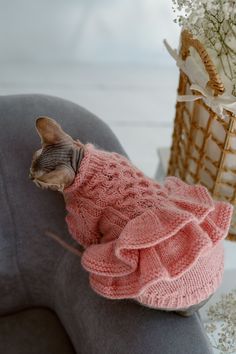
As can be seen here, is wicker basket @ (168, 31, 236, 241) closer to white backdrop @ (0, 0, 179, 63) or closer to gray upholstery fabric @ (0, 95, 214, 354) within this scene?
gray upholstery fabric @ (0, 95, 214, 354)

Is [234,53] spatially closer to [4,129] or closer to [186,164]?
[186,164]

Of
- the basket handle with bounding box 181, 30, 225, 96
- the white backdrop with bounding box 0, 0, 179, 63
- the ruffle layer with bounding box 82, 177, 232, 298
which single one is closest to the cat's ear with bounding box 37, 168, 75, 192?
the ruffle layer with bounding box 82, 177, 232, 298

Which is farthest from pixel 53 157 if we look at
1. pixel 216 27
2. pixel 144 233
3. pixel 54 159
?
pixel 216 27

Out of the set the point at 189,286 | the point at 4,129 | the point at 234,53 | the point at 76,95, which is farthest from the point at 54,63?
the point at 189,286

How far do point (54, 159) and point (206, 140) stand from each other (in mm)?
271

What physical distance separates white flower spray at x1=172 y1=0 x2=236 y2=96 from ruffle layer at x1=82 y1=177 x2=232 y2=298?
0.21 metres

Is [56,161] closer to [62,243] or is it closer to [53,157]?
[53,157]

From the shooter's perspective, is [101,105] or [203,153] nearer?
[203,153]

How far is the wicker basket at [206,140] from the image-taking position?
76 centimetres

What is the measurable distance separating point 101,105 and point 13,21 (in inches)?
14.3

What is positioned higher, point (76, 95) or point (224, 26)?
point (224, 26)

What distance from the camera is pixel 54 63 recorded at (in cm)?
151

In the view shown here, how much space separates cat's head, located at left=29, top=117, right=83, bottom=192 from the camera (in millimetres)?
684

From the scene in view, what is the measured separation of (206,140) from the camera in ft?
2.67
